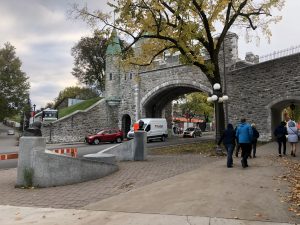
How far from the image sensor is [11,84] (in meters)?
52.5

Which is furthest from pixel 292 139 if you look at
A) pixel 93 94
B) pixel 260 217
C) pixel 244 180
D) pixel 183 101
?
pixel 93 94

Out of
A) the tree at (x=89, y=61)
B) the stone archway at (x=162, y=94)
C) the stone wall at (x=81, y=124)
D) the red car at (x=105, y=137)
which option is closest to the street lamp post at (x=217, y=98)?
the stone archway at (x=162, y=94)

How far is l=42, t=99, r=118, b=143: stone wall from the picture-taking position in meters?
35.9

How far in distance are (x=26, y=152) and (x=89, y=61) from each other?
1614 inches

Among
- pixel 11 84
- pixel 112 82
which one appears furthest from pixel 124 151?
pixel 11 84

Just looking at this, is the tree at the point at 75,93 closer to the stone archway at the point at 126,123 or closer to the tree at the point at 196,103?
the tree at the point at 196,103

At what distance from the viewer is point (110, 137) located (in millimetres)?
32906

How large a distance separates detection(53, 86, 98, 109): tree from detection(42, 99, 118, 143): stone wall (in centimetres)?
2330

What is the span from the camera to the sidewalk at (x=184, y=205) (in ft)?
20.1

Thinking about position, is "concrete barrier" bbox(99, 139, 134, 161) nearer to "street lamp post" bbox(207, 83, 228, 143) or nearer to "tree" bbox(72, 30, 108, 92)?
"street lamp post" bbox(207, 83, 228, 143)

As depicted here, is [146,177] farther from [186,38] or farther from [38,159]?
Result: [186,38]

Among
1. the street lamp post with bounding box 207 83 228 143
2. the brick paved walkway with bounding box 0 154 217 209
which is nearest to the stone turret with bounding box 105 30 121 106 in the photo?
the street lamp post with bounding box 207 83 228 143

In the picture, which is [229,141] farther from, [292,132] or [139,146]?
[139,146]

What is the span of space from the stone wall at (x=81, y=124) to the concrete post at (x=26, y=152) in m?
25.5
